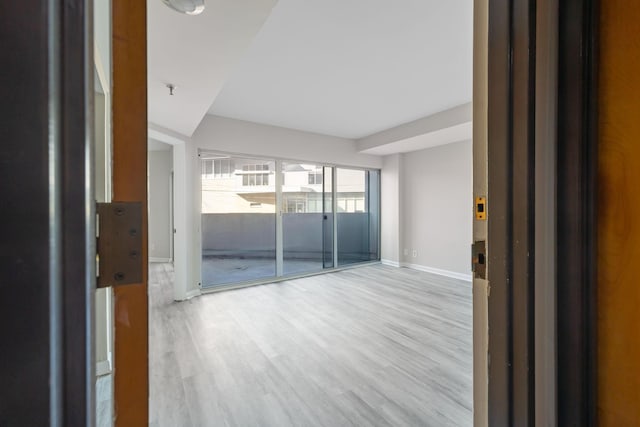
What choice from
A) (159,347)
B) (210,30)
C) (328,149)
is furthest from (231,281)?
(210,30)

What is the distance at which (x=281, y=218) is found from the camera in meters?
4.43

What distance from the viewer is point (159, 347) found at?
234 centimetres

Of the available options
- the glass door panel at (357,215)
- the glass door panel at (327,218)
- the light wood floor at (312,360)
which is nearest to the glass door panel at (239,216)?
the light wood floor at (312,360)

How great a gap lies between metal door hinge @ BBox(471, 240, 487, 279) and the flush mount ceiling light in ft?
5.42

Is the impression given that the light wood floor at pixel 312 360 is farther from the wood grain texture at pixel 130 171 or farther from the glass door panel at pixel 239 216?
the wood grain texture at pixel 130 171

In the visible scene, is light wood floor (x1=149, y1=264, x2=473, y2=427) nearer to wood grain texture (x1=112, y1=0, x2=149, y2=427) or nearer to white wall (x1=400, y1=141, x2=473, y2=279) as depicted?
white wall (x1=400, y1=141, x2=473, y2=279)

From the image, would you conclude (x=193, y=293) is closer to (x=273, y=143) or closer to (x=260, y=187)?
(x=260, y=187)

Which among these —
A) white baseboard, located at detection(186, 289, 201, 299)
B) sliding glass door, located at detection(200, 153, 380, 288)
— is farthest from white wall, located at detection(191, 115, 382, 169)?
white baseboard, located at detection(186, 289, 201, 299)

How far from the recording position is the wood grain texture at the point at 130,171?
36 cm

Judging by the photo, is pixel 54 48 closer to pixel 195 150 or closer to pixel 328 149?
pixel 195 150

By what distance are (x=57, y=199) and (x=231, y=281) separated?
4.15 meters

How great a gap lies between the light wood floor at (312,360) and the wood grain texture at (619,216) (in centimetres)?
112

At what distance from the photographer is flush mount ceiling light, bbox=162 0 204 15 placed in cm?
138

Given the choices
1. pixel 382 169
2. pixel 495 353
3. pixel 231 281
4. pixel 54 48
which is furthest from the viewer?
pixel 382 169
